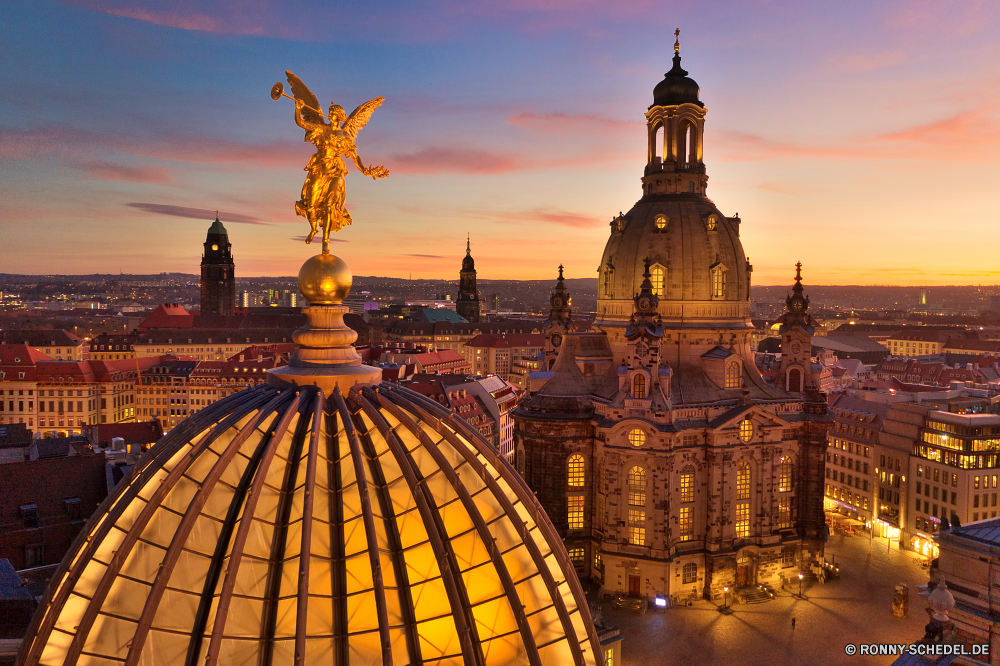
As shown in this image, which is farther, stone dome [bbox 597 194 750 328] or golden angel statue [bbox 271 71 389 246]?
stone dome [bbox 597 194 750 328]

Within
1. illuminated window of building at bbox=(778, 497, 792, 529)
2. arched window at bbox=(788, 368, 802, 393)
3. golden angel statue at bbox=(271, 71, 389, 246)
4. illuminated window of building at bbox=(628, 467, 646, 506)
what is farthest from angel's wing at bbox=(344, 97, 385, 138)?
arched window at bbox=(788, 368, 802, 393)

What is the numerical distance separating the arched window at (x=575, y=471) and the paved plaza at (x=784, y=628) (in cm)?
877

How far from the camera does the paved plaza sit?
4359cm

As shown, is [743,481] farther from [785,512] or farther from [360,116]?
[360,116]

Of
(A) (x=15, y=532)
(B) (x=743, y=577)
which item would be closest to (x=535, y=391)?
(B) (x=743, y=577)

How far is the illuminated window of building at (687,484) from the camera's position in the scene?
5284 cm

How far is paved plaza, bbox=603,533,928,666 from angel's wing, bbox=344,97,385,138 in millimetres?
36838

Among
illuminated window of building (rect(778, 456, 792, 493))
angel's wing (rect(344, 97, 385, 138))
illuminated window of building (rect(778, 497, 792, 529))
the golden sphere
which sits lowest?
illuminated window of building (rect(778, 497, 792, 529))

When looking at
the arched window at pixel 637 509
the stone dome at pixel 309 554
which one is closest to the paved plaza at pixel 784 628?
the arched window at pixel 637 509

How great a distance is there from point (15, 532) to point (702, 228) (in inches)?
1894

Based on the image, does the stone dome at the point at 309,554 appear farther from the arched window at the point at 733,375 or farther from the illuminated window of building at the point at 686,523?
the arched window at the point at 733,375

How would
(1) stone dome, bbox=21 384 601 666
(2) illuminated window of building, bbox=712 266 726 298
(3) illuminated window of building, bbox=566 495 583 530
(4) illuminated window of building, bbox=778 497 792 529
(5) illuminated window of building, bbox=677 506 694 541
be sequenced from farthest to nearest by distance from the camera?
(2) illuminated window of building, bbox=712 266 726 298 → (4) illuminated window of building, bbox=778 497 792 529 → (3) illuminated window of building, bbox=566 495 583 530 → (5) illuminated window of building, bbox=677 506 694 541 → (1) stone dome, bbox=21 384 601 666

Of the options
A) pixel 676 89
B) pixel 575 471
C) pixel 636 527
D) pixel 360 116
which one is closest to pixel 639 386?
pixel 575 471

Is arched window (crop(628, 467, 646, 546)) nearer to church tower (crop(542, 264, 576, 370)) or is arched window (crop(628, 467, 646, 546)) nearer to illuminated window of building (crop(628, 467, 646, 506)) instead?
illuminated window of building (crop(628, 467, 646, 506))
